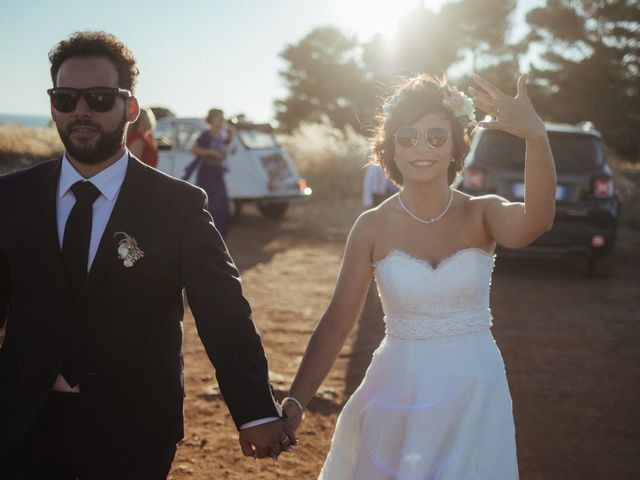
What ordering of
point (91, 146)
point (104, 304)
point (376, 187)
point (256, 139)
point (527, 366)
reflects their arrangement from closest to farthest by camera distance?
point (104, 304), point (91, 146), point (527, 366), point (376, 187), point (256, 139)

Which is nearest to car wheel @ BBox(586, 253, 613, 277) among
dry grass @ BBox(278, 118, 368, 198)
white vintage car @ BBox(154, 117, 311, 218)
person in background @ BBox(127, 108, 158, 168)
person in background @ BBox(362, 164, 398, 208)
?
person in background @ BBox(362, 164, 398, 208)

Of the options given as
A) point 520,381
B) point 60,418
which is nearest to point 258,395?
point 60,418

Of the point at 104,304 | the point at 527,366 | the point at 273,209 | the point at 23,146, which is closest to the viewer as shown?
the point at 104,304

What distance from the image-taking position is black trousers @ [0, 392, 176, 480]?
2.27m

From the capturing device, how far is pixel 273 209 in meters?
16.7

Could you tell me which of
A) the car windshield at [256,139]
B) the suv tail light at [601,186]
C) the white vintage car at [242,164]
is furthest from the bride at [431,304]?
the car windshield at [256,139]

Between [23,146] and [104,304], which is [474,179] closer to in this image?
[104,304]

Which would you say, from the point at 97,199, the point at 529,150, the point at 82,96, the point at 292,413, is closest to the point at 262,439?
the point at 292,413

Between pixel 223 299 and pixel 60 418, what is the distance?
616 mm

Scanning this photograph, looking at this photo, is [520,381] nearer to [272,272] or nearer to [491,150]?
[491,150]

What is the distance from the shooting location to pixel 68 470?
2303mm

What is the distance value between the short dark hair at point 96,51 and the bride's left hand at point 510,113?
3.95ft

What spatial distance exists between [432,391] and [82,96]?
162 cm

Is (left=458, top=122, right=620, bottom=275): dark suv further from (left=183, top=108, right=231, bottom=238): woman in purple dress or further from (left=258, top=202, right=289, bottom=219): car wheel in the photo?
(left=258, top=202, right=289, bottom=219): car wheel
